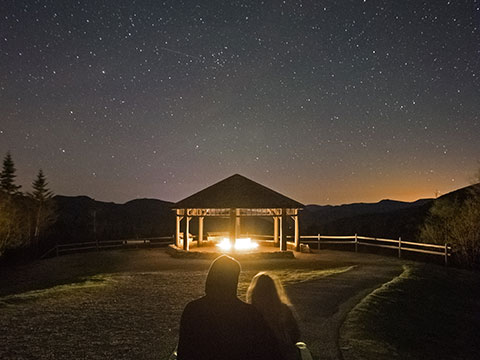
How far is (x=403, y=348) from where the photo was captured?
8.26 metres

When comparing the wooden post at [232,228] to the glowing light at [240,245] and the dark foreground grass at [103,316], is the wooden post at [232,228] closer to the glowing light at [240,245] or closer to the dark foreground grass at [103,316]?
the glowing light at [240,245]

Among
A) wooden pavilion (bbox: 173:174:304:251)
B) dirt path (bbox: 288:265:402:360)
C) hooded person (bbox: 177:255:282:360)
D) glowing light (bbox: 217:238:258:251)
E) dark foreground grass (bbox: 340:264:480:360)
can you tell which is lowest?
dark foreground grass (bbox: 340:264:480:360)

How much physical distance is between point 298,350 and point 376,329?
524cm

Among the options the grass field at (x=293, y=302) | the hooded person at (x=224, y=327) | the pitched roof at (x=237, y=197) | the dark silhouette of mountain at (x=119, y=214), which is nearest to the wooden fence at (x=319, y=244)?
the grass field at (x=293, y=302)

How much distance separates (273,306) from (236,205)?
18569mm

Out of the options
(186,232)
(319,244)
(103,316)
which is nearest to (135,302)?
(103,316)

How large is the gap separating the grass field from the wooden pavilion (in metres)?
4.02

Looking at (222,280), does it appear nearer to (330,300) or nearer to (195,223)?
(330,300)

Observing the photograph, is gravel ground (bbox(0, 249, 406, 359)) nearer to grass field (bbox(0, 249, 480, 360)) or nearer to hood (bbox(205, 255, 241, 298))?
grass field (bbox(0, 249, 480, 360))

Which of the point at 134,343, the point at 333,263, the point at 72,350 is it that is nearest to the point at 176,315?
the point at 134,343

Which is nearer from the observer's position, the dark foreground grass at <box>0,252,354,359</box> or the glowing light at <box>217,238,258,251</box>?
the dark foreground grass at <box>0,252,354,359</box>

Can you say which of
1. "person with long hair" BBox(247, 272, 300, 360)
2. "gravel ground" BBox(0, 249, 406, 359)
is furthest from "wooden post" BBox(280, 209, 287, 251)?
"person with long hair" BBox(247, 272, 300, 360)

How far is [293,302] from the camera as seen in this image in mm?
10289

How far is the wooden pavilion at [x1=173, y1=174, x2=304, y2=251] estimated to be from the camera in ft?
73.5
